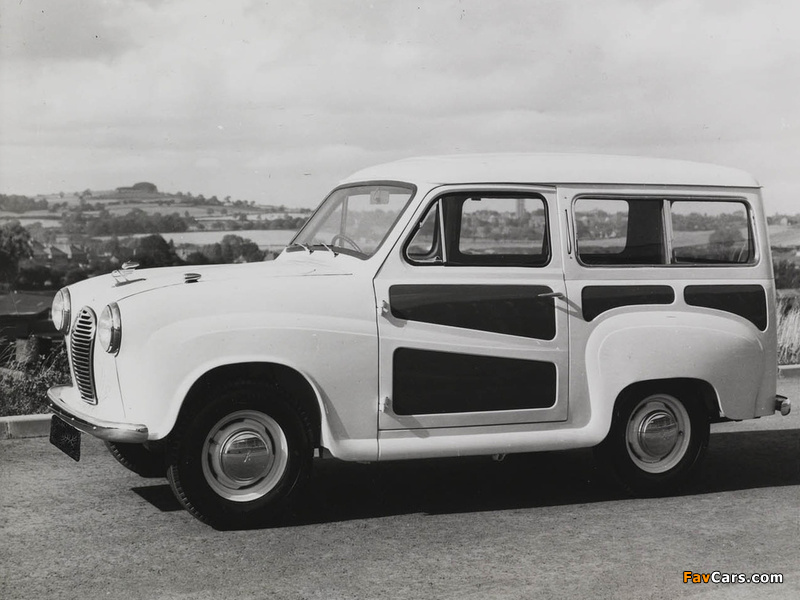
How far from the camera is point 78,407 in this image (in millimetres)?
5871

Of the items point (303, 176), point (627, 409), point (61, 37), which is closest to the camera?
point (627, 409)

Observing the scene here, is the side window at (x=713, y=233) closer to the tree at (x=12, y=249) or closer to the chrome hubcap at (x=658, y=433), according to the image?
the chrome hubcap at (x=658, y=433)

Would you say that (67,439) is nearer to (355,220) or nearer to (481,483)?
(355,220)

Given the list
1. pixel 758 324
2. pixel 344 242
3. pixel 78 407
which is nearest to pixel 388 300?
pixel 344 242

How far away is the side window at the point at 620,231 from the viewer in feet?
21.2

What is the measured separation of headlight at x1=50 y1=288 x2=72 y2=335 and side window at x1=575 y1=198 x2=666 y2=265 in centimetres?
298

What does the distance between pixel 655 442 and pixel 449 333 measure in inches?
60.2

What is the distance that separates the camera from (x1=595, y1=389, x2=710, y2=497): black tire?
6.35m

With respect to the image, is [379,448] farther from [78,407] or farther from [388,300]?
[78,407]

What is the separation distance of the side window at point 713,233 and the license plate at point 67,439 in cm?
368

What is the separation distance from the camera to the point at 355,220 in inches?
257

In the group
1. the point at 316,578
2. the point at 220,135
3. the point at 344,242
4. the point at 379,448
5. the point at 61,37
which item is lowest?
the point at 316,578

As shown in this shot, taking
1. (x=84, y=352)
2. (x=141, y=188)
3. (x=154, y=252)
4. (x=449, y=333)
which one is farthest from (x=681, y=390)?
(x=141, y=188)

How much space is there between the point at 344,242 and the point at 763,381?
269 cm
